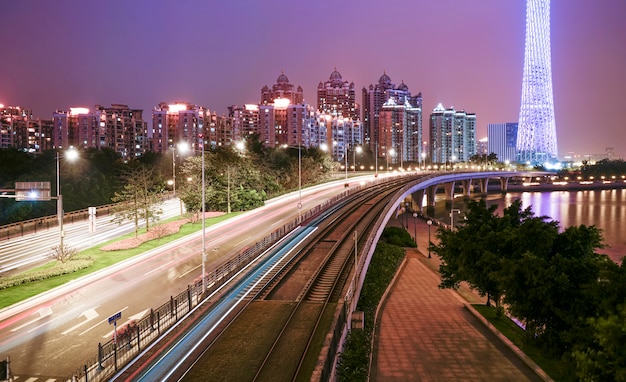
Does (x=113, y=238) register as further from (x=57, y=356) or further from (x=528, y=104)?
(x=528, y=104)

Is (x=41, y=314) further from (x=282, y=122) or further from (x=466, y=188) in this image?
(x=282, y=122)

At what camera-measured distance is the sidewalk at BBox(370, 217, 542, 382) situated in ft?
59.7

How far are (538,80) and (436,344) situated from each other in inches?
6271

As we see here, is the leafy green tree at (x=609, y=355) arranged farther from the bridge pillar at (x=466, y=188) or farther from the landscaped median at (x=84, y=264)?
the bridge pillar at (x=466, y=188)

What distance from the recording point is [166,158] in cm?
8819

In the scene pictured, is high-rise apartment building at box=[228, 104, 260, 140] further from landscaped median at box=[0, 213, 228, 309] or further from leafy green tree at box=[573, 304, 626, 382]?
leafy green tree at box=[573, 304, 626, 382]

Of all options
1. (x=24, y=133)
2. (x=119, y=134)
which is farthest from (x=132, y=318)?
(x=24, y=133)

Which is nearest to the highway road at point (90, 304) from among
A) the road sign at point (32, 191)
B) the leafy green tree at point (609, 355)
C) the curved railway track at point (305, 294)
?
the curved railway track at point (305, 294)

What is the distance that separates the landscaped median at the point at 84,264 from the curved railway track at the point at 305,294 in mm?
10659

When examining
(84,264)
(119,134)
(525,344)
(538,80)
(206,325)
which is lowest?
(525,344)

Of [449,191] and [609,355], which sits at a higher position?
[609,355]

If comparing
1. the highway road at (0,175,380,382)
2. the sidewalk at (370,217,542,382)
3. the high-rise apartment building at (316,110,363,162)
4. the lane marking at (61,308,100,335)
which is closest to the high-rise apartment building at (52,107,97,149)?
the high-rise apartment building at (316,110,363,162)

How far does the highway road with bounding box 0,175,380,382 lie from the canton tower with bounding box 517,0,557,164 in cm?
14544

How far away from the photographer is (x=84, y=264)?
29.1 meters
